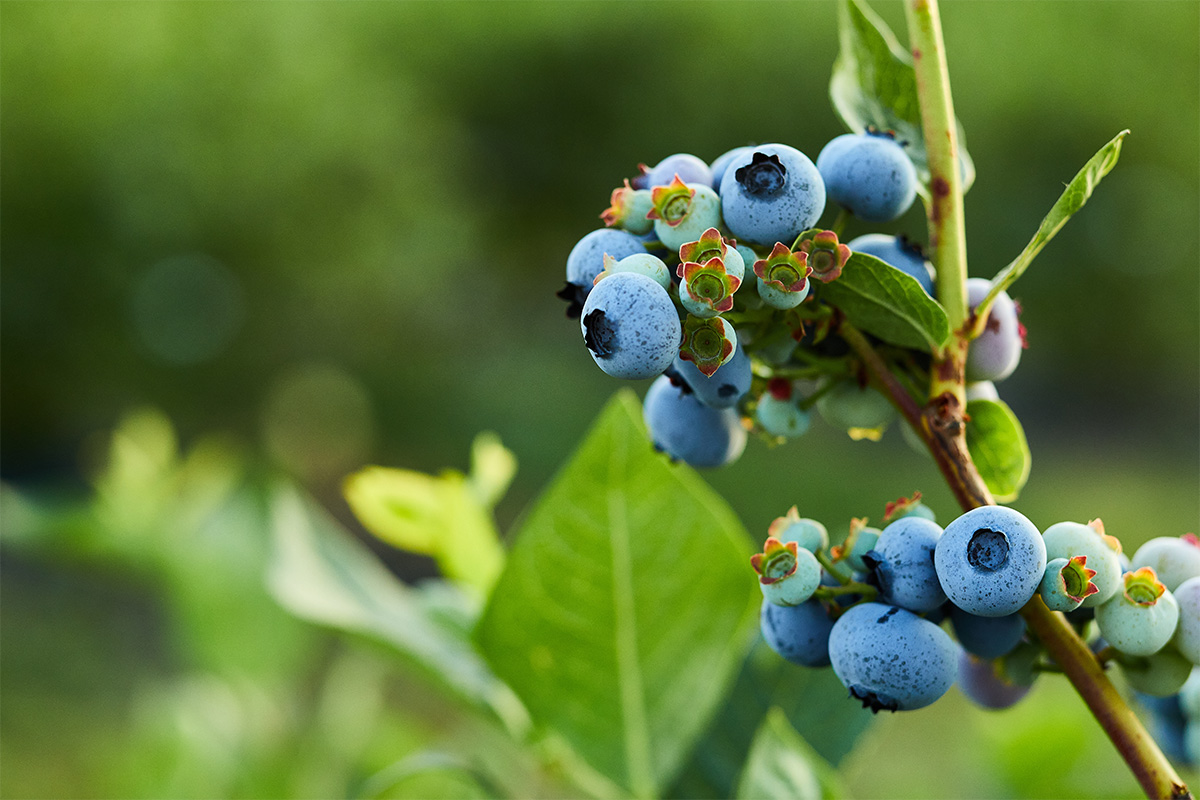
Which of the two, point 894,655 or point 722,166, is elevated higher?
point 722,166

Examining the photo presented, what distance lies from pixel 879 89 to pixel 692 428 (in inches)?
8.2

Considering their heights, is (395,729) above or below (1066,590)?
below

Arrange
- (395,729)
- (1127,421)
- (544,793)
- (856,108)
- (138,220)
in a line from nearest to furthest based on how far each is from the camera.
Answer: (856,108) → (544,793) → (395,729) → (138,220) → (1127,421)

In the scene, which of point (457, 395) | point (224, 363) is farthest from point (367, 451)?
point (224, 363)

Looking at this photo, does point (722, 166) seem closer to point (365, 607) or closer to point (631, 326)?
point (631, 326)

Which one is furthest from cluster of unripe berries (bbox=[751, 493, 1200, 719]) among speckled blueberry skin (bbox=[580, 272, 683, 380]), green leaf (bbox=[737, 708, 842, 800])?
green leaf (bbox=[737, 708, 842, 800])

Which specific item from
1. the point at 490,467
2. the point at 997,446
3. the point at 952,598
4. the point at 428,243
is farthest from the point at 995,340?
the point at 428,243

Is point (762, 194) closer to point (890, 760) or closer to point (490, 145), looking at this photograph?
point (890, 760)

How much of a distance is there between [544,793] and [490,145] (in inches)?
283

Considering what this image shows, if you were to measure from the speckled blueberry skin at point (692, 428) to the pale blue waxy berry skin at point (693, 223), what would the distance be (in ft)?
0.38

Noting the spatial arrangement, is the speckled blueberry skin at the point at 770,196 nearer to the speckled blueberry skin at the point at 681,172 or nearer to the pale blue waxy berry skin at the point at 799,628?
the speckled blueberry skin at the point at 681,172

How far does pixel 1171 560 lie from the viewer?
0.46 m

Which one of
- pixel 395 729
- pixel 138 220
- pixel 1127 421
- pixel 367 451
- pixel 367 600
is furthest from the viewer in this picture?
pixel 1127 421

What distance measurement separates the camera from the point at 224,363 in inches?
264
